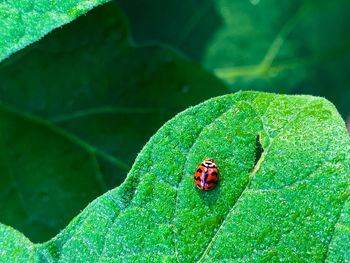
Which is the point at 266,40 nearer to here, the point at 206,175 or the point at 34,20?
the point at 206,175

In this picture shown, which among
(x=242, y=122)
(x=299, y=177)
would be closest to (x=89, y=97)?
(x=242, y=122)

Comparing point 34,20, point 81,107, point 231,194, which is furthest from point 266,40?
point 34,20

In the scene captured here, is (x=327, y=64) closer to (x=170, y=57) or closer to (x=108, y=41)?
(x=170, y=57)

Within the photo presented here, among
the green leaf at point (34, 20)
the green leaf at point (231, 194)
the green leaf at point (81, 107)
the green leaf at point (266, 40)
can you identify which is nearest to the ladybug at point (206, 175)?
the green leaf at point (231, 194)

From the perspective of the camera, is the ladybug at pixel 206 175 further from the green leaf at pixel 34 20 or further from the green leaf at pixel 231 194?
the green leaf at pixel 34 20

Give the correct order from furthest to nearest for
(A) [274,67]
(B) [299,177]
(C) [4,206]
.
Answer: (A) [274,67] < (C) [4,206] < (B) [299,177]
